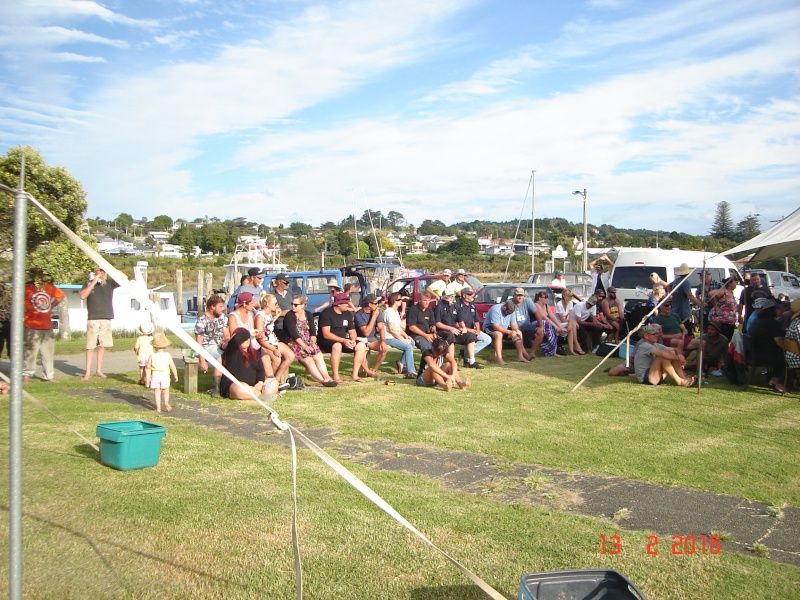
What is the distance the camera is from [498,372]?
12.3m

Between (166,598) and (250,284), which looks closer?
(166,598)

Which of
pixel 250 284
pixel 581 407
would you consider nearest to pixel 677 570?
pixel 581 407

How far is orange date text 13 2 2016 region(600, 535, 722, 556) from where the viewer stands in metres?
4.46

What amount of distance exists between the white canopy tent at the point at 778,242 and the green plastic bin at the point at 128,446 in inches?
346

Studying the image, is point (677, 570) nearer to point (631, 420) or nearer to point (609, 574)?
point (609, 574)

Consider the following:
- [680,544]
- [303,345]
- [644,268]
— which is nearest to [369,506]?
[680,544]

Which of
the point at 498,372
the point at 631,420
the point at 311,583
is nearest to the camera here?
the point at 311,583

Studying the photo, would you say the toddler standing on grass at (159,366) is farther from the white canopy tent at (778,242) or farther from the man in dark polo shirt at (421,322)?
the white canopy tent at (778,242)

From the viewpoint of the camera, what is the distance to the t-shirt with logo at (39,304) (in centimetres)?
968

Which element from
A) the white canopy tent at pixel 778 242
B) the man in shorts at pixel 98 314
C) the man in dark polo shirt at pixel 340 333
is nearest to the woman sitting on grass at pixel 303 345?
the man in dark polo shirt at pixel 340 333

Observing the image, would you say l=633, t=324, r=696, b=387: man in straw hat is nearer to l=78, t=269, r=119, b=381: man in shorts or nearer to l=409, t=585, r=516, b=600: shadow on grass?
l=409, t=585, r=516, b=600: shadow on grass

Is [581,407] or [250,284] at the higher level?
[250,284]

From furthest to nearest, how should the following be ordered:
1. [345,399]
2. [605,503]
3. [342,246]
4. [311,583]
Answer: [342,246]
[345,399]
[605,503]
[311,583]

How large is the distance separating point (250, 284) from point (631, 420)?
8226 millimetres
